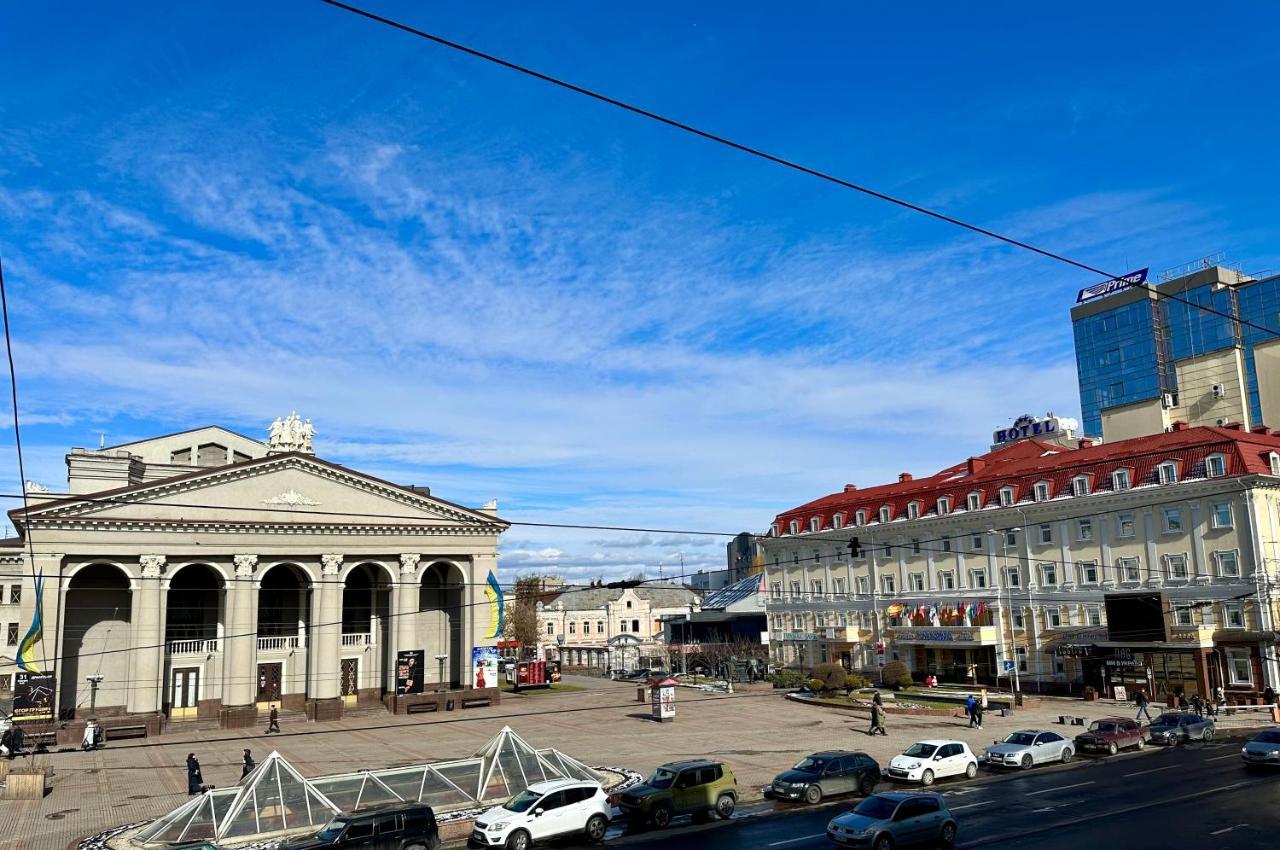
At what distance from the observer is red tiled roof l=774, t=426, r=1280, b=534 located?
56844mm

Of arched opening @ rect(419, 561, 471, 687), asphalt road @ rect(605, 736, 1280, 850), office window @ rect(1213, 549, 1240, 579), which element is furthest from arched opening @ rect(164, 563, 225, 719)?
office window @ rect(1213, 549, 1240, 579)

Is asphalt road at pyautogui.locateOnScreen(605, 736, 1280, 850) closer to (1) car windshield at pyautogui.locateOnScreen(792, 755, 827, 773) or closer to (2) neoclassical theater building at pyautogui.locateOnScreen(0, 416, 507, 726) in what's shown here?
(1) car windshield at pyautogui.locateOnScreen(792, 755, 827, 773)

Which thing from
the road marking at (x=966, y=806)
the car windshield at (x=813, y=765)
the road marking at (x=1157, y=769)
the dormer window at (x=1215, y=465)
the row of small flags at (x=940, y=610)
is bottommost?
the road marking at (x=1157, y=769)

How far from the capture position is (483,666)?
67.7m

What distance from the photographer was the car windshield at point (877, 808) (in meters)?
23.8

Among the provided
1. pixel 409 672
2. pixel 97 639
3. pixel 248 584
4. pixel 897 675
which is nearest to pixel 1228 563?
pixel 897 675

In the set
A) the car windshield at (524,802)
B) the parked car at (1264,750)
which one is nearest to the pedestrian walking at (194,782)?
the car windshield at (524,802)

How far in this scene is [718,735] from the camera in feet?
160

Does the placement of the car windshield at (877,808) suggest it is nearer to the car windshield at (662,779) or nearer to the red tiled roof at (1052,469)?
the car windshield at (662,779)

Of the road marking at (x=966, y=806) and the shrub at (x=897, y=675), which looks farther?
the shrub at (x=897, y=675)

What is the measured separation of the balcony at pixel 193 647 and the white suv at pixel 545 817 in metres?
41.7

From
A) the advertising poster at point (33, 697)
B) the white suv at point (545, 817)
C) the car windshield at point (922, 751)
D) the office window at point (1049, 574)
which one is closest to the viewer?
the white suv at point (545, 817)

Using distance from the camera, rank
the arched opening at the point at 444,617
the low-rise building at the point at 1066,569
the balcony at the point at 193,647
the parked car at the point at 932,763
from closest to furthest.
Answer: the parked car at the point at 932,763 → the low-rise building at the point at 1066,569 → the balcony at the point at 193,647 → the arched opening at the point at 444,617

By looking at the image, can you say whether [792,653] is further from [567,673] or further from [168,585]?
[168,585]
